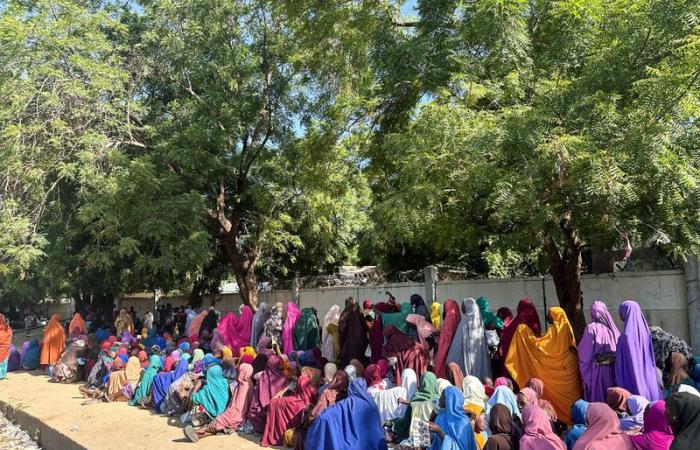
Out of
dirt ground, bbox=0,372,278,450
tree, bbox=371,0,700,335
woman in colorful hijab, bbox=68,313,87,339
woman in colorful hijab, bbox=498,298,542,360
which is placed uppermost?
tree, bbox=371,0,700,335

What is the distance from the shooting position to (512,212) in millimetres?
5605

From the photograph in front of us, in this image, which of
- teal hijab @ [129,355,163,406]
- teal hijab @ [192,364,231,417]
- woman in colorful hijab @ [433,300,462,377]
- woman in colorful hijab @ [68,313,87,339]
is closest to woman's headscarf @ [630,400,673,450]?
woman in colorful hijab @ [433,300,462,377]

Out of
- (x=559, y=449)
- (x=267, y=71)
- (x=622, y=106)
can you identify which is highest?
(x=267, y=71)

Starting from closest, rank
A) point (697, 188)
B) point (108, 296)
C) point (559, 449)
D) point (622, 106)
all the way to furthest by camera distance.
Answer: point (559, 449), point (697, 188), point (622, 106), point (108, 296)

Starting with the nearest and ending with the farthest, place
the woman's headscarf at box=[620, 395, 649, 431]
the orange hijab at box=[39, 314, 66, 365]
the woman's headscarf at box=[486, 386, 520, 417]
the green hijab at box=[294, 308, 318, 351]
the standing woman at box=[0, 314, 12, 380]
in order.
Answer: the woman's headscarf at box=[620, 395, 649, 431]
the woman's headscarf at box=[486, 386, 520, 417]
the green hijab at box=[294, 308, 318, 351]
the standing woman at box=[0, 314, 12, 380]
the orange hijab at box=[39, 314, 66, 365]

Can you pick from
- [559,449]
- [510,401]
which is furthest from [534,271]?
[559,449]

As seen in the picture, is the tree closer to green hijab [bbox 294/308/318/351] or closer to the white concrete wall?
the white concrete wall

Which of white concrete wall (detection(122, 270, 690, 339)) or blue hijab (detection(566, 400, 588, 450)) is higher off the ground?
white concrete wall (detection(122, 270, 690, 339))

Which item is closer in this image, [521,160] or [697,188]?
[697,188]

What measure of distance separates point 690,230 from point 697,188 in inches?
31.4

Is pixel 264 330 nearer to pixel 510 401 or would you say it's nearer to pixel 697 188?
pixel 510 401

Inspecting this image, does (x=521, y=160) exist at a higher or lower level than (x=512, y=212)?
higher

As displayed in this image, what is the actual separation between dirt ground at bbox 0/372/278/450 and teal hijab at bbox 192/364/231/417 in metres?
0.43

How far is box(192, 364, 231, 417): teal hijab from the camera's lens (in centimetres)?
728
